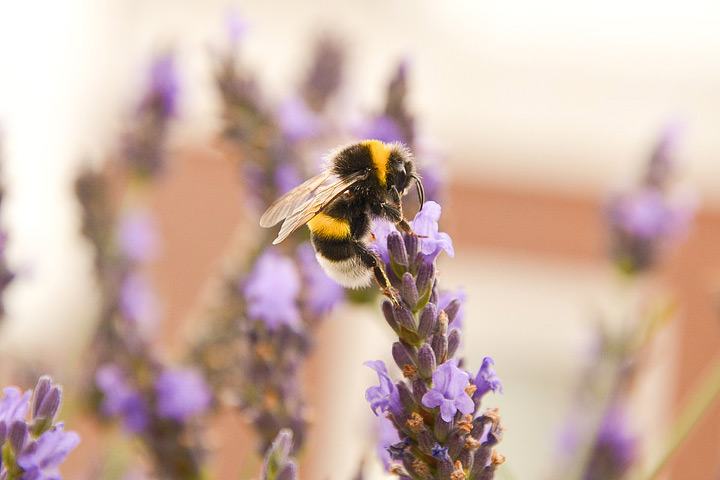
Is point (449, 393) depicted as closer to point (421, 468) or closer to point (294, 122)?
point (421, 468)

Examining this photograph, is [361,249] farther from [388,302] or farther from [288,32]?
[288,32]

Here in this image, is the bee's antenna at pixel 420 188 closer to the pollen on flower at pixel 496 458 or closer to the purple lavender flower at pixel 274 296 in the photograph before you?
the purple lavender flower at pixel 274 296

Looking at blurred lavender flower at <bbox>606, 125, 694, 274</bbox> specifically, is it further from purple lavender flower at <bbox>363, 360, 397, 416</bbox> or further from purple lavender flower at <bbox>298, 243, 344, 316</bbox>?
purple lavender flower at <bbox>363, 360, 397, 416</bbox>

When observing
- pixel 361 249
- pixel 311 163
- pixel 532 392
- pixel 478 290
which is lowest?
pixel 361 249

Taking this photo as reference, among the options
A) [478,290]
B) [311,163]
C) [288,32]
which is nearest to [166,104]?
[311,163]

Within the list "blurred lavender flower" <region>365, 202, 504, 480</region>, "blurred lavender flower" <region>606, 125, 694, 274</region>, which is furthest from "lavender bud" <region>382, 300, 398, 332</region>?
"blurred lavender flower" <region>606, 125, 694, 274</region>

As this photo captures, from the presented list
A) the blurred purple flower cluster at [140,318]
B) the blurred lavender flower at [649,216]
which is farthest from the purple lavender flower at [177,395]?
the blurred lavender flower at [649,216]
